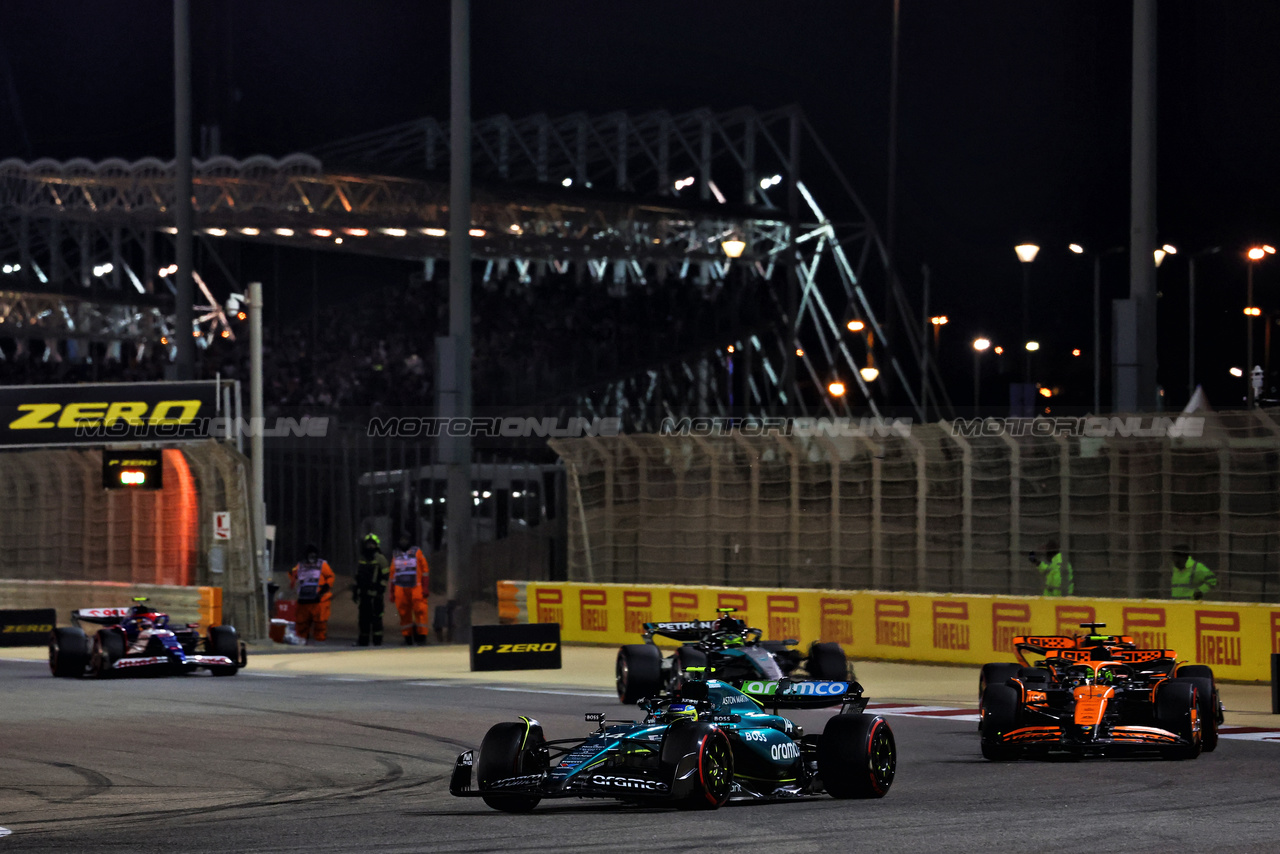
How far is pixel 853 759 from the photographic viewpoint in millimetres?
10914

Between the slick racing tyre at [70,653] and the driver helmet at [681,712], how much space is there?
1256 cm

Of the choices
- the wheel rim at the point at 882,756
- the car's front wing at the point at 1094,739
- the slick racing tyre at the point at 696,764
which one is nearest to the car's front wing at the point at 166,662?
the car's front wing at the point at 1094,739

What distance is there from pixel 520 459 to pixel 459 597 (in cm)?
285

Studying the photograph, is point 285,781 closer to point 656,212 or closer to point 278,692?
point 278,692

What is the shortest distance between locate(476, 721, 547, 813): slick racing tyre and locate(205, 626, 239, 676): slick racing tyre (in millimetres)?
11899

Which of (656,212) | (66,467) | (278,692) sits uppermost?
(656,212)

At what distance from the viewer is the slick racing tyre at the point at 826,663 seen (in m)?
17.5

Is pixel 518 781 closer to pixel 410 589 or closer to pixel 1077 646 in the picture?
pixel 1077 646

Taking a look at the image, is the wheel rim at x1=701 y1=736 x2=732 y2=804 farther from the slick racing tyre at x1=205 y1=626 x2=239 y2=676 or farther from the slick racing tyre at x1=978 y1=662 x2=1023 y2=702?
the slick racing tyre at x1=205 y1=626 x2=239 y2=676

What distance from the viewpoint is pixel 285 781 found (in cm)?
1227

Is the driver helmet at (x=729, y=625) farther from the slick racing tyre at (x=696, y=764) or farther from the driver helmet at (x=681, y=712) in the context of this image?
the slick racing tyre at (x=696, y=764)

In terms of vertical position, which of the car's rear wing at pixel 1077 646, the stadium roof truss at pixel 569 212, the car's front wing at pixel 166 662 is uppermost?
the stadium roof truss at pixel 569 212

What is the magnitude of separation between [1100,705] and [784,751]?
10.4 ft

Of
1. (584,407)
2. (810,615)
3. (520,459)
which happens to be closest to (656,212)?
(584,407)
